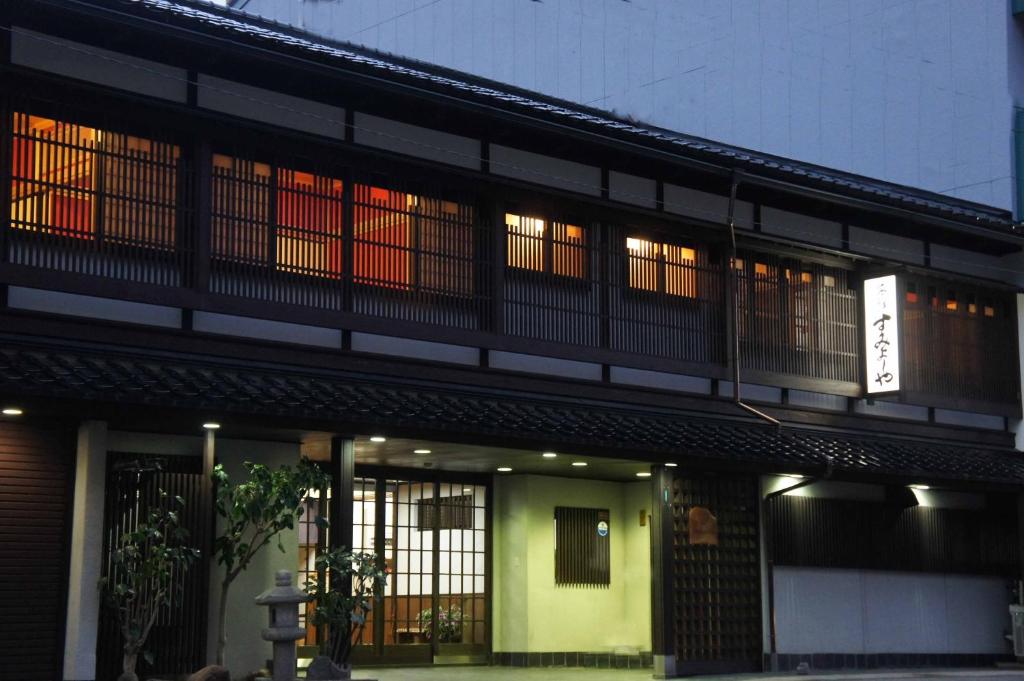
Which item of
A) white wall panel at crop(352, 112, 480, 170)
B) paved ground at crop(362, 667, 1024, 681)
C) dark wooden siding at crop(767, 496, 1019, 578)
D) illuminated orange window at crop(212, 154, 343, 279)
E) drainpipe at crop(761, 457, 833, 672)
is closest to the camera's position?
illuminated orange window at crop(212, 154, 343, 279)

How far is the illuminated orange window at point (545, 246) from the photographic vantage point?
20.3m

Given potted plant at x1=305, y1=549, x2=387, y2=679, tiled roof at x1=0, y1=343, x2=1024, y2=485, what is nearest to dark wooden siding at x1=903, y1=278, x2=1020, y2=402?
tiled roof at x1=0, y1=343, x2=1024, y2=485

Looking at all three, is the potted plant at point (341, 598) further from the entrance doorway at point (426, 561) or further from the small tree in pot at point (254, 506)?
the entrance doorway at point (426, 561)

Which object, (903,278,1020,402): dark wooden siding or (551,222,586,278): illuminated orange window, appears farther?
(903,278,1020,402): dark wooden siding

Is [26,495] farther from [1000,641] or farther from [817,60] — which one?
[817,60]

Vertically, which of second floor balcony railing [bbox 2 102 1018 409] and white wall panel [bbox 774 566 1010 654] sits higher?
second floor balcony railing [bbox 2 102 1018 409]

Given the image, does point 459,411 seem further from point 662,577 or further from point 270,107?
point 662,577

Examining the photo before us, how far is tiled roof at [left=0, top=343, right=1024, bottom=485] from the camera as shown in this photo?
49.2 feet

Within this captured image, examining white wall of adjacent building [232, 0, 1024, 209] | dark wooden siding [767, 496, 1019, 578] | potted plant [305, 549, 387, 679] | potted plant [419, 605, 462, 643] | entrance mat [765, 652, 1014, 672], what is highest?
white wall of adjacent building [232, 0, 1024, 209]

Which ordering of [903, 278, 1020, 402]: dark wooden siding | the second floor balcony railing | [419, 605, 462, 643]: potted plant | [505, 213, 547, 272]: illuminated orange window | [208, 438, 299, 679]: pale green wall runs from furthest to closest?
[903, 278, 1020, 402]: dark wooden siding
[419, 605, 462, 643]: potted plant
[505, 213, 547, 272]: illuminated orange window
[208, 438, 299, 679]: pale green wall
the second floor balcony railing

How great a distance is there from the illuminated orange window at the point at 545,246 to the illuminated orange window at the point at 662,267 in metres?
1.06

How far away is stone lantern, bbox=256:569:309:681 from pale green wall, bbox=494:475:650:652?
7.30m

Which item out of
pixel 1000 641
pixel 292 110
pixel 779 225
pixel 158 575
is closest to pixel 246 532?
pixel 158 575

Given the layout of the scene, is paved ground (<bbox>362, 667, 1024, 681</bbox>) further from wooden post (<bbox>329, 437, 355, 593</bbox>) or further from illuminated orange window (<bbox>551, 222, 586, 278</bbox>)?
illuminated orange window (<bbox>551, 222, 586, 278</bbox>)
